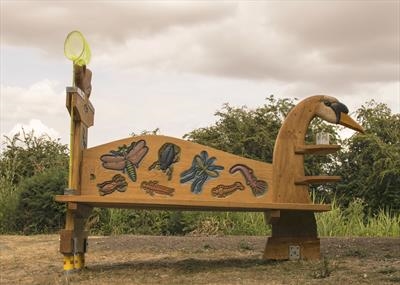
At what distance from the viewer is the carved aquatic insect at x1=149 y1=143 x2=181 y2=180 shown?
748 centimetres

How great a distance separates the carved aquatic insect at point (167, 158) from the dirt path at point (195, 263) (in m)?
1.23

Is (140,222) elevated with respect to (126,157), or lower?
lower

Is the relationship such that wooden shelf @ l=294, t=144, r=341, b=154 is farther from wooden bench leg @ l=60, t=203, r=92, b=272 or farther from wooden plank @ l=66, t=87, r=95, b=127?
wooden bench leg @ l=60, t=203, r=92, b=272

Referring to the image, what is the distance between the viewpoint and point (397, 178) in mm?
16609

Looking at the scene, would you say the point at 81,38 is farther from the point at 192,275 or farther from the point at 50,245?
the point at 50,245

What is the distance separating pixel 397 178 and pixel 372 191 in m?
0.77

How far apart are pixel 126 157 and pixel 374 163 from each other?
35.2 feet

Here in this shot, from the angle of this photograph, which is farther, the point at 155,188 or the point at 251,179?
the point at 251,179

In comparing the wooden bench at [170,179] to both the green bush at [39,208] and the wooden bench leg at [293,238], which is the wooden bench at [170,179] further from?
the green bush at [39,208]

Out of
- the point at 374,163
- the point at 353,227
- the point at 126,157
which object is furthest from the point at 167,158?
the point at 374,163

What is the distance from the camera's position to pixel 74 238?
745 cm

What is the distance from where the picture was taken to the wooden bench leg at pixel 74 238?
7.32 meters

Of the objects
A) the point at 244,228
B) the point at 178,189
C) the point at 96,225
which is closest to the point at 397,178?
the point at 244,228

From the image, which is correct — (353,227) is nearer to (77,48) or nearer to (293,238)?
(293,238)
